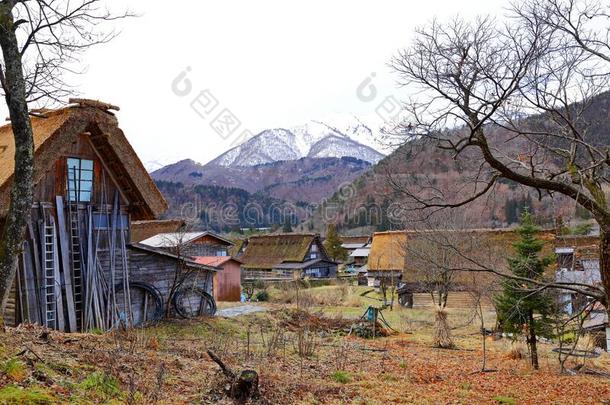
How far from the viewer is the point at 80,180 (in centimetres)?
1471

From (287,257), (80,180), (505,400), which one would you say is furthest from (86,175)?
(287,257)

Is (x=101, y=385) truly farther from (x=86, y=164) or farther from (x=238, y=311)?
(x=238, y=311)

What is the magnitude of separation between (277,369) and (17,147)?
572cm

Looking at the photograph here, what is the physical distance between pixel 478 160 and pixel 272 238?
42158 millimetres

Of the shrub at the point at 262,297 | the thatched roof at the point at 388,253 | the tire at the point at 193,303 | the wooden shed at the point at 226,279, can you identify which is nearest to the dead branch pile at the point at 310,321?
the tire at the point at 193,303

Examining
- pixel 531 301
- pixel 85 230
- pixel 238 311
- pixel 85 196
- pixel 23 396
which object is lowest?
pixel 238 311

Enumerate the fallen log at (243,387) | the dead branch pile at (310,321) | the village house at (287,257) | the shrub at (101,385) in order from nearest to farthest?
the shrub at (101,385) → the fallen log at (243,387) → the dead branch pile at (310,321) → the village house at (287,257)

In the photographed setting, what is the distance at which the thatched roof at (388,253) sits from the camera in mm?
38625

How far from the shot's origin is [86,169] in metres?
14.9

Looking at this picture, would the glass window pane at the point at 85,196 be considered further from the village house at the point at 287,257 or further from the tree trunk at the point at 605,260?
the village house at the point at 287,257

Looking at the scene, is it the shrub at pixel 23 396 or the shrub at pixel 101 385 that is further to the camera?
the shrub at pixel 101 385

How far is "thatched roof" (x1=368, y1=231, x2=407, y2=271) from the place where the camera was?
38.6 meters

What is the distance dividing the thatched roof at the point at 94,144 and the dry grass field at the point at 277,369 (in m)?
4.25


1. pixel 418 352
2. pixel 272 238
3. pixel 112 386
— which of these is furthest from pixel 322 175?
pixel 112 386
